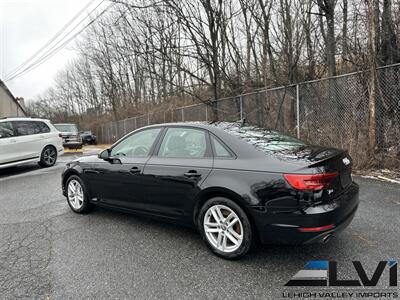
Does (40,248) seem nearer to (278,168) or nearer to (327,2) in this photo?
(278,168)

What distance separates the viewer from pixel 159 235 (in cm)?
371

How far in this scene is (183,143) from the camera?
3547 mm

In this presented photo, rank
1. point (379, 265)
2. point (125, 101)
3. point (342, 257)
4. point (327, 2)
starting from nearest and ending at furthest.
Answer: point (379, 265) → point (342, 257) → point (327, 2) → point (125, 101)

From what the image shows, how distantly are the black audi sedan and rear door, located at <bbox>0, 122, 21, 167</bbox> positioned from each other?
241 inches

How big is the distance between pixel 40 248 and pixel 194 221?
1935 mm

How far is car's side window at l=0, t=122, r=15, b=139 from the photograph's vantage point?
8491 mm

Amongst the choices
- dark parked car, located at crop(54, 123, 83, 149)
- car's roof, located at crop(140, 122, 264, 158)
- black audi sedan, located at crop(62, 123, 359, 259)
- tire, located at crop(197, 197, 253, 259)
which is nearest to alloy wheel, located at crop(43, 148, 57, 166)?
dark parked car, located at crop(54, 123, 83, 149)

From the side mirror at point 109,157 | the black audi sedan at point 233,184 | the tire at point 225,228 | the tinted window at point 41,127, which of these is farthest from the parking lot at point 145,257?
the tinted window at point 41,127

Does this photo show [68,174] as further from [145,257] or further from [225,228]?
[225,228]

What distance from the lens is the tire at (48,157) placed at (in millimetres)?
9859

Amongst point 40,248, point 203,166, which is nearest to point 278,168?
point 203,166

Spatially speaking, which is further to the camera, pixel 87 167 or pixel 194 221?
pixel 87 167

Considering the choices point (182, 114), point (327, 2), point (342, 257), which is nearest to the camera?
point (342, 257)

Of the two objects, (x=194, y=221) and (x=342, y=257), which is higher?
(x=194, y=221)
